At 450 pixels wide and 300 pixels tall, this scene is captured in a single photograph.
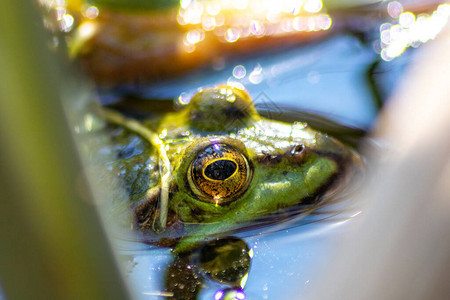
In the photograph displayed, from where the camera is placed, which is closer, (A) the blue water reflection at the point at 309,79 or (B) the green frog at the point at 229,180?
(B) the green frog at the point at 229,180

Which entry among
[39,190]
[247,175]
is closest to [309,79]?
[247,175]

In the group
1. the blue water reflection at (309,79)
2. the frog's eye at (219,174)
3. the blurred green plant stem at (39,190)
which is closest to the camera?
the blurred green plant stem at (39,190)

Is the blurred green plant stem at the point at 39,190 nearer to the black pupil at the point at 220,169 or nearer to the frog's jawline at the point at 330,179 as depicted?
the black pupil at the point at 220,169

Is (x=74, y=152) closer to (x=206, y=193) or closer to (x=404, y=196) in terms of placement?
(x=404, y=196)

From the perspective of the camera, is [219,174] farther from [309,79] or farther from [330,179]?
[309,79]

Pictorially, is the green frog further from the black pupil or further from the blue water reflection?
the blue water reflection

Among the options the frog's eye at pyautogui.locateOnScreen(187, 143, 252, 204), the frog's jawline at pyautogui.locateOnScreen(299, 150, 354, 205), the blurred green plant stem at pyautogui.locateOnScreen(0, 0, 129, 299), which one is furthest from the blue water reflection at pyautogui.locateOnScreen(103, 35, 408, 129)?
the blurred green plant stem at pyautogui.locateOnScreen(0, 0, 129, 299)

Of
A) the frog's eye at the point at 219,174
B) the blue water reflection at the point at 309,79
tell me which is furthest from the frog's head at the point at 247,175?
the blue water reflection at the point at 309,79

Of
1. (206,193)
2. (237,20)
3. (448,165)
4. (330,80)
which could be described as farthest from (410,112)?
(237,20)
